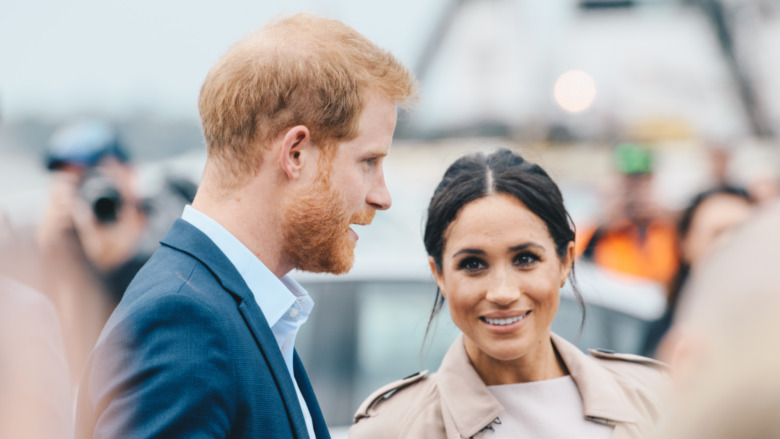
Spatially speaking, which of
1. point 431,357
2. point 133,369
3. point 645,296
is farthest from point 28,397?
point 645,296

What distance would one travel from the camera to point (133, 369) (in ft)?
4.75

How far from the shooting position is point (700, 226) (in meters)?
3.96

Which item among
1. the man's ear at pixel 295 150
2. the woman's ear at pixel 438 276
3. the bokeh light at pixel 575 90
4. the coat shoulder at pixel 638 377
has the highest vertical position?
the bokeh light at pixel 575 90

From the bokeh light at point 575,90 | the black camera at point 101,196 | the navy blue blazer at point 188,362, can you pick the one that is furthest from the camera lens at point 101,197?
the bokeh light at point 575,90

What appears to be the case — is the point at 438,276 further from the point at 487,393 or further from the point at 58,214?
→ the point at 58,214

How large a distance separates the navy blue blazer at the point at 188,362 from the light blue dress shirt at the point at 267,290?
1.2 inches

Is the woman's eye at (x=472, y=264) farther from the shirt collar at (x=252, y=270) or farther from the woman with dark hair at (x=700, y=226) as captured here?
the woman with dark hair at (x=700, y=226)

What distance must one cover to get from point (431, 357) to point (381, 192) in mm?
1833

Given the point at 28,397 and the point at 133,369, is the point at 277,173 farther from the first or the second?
the point at 28,397

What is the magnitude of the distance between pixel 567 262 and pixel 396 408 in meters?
0.60

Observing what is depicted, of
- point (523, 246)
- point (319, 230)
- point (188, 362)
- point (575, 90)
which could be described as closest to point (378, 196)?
point (319, 230)

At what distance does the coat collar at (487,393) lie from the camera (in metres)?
2.09

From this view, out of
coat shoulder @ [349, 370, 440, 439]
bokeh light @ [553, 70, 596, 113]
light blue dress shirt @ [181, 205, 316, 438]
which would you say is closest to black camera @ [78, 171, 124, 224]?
coat shoulder @ [349, 370, 440, 439]

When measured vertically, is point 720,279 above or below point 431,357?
above
